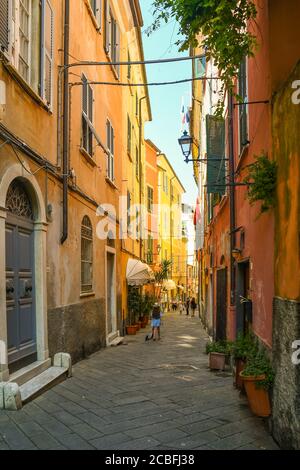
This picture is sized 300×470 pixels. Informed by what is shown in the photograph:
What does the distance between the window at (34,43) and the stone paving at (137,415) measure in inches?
182

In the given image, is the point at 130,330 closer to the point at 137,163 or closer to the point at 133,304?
the point at 133,304

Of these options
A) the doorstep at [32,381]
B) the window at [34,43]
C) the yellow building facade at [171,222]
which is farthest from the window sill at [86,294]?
the yellow building facade at [171,222]

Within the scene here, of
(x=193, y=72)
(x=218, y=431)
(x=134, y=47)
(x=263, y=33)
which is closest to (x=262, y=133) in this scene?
(x=263, y=33)

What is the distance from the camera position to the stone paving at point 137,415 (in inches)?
191

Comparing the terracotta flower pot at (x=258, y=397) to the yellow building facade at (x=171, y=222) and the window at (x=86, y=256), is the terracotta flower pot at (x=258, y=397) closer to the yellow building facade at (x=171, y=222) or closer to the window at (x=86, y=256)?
the window at (x=86, y=256)

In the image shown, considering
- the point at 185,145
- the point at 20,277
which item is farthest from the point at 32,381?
the point at 185,145

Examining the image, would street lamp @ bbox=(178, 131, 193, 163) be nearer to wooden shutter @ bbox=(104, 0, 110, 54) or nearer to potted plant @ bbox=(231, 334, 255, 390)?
wooden shutter @ bbox=(104, 0, 110, 54)

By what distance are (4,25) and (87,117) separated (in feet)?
16.7

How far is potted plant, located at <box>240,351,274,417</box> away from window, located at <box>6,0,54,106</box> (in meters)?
5.00

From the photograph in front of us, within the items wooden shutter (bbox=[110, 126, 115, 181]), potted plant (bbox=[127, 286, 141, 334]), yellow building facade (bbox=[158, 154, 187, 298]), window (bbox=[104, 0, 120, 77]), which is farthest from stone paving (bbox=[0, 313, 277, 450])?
yellow building facade (bbox=[158, 154, 187, 298])

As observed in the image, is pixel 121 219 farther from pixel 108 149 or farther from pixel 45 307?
pixel 45 307

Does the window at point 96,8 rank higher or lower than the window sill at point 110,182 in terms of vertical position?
higher

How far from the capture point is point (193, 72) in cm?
2280

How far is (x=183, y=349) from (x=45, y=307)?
266 inches
